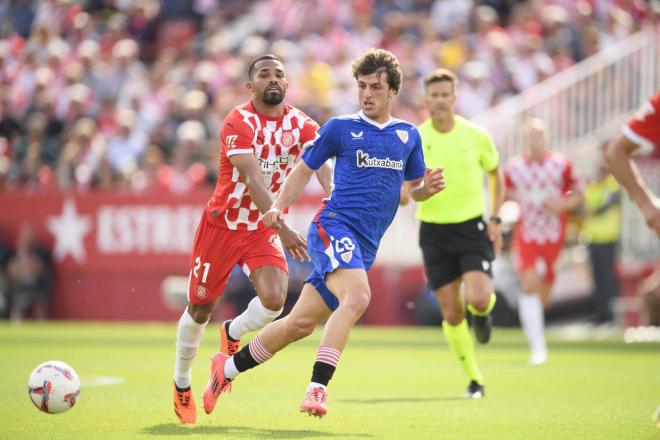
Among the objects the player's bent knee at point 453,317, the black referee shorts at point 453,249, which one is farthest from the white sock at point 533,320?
the player's bent knee at point 453,317

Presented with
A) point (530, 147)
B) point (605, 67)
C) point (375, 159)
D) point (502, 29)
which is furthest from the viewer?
point (502, 29)

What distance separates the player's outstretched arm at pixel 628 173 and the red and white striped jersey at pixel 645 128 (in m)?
0.04

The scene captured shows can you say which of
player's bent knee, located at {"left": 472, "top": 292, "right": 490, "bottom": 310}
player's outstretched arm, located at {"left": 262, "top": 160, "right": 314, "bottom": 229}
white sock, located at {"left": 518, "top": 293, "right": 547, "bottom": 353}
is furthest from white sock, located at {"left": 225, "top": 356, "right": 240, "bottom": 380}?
white sock, located at {"left": 518, "top": 293, "right": 547, "bottom": 353}

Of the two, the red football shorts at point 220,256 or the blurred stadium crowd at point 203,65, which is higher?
the blurred stadium crowd at point 203,65

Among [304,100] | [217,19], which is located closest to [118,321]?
[304,100]

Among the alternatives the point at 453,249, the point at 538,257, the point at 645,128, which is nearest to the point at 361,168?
the point at 645,128

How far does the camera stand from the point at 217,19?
26875 millimetres

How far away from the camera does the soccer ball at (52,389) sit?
28.9 ft

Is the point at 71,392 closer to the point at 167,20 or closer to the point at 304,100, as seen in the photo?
the point at 304,100

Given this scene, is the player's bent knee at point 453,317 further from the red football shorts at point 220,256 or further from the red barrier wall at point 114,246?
the red barrier wall at point 114,246

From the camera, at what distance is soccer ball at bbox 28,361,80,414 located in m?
8.80

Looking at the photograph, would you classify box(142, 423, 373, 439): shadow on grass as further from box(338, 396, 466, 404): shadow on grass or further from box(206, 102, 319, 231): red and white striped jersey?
box(338, 396, 466, 404): shadow on grass

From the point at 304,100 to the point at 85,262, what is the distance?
4983 millimetres

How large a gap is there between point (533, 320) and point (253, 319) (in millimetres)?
6616
